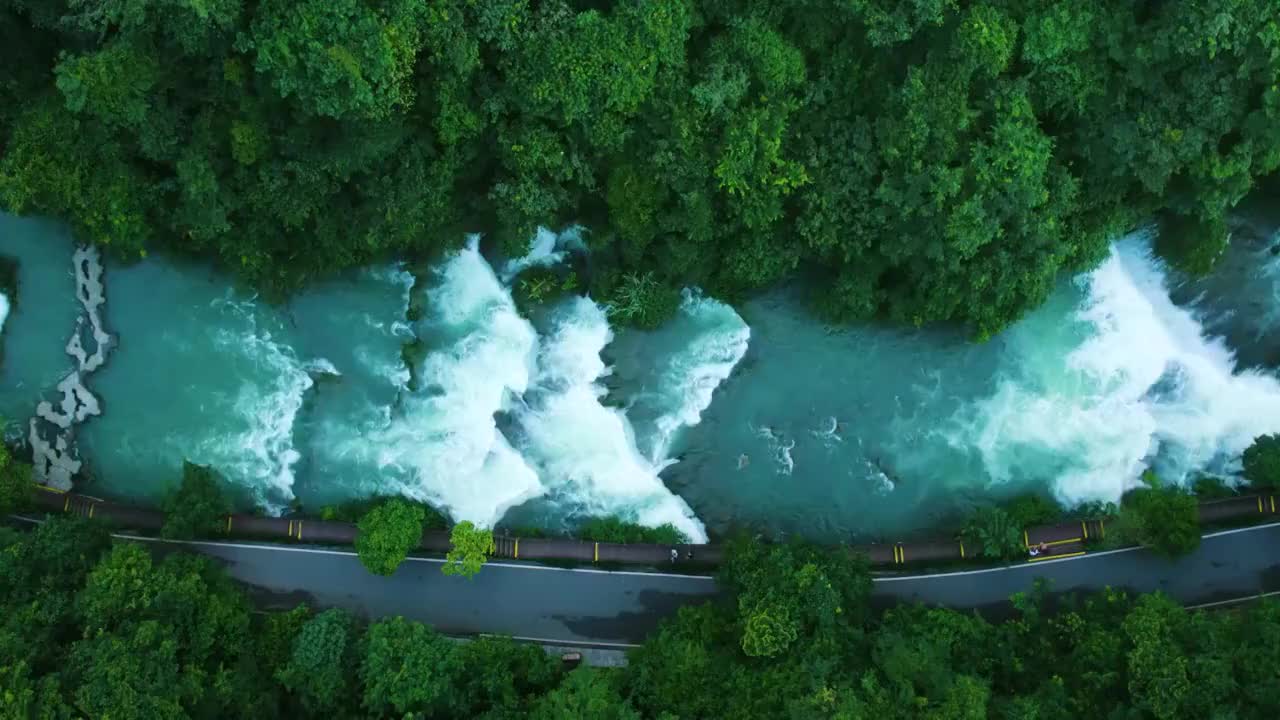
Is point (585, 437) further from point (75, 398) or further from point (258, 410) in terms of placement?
point (75, 398)

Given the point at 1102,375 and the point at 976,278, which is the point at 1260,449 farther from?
the point at 976,278

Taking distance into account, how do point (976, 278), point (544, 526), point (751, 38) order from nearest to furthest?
point (751, 38)
point (976, 278)
point (544, 526)

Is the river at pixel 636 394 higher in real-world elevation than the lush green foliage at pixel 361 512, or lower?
higher

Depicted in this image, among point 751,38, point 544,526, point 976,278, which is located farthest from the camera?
point 544,526

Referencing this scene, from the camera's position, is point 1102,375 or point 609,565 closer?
point 609,565

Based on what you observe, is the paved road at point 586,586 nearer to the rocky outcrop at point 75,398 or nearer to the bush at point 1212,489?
the bush at point 1212,489

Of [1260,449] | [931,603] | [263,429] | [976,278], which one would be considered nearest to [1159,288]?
[1260,449]

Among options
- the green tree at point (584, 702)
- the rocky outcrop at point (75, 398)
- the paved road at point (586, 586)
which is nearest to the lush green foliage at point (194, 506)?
the paved road at point (586, 586)
